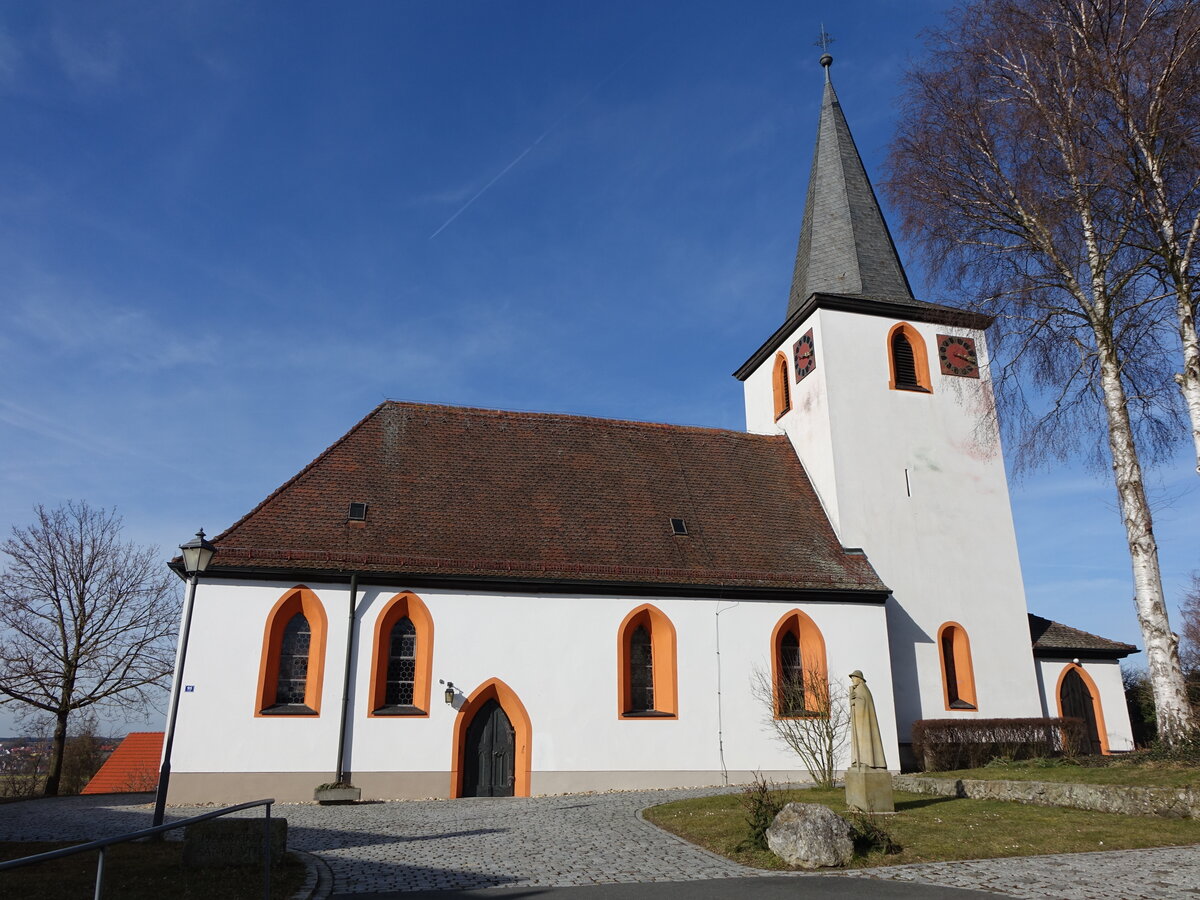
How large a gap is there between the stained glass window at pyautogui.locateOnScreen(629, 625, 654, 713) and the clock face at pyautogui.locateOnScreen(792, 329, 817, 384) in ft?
27.8

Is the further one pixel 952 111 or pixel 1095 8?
pixel 952 111

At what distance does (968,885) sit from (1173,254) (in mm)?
9836

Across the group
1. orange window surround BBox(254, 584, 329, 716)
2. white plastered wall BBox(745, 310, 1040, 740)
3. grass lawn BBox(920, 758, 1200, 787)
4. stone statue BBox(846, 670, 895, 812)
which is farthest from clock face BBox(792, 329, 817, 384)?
orange window surround BBox(254, 584, 329, 716)

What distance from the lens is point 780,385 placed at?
2406cm

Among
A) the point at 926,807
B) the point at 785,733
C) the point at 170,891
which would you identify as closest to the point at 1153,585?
the point at 926,807

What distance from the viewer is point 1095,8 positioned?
13711mm

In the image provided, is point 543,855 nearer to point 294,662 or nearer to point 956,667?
point 294,662

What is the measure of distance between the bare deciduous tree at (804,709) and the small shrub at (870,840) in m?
6.57

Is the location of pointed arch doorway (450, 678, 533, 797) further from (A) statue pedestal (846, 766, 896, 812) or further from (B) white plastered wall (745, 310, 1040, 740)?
(B) white plastered wall (745, 310, 1040, 740)

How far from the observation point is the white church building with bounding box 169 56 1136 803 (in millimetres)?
15648

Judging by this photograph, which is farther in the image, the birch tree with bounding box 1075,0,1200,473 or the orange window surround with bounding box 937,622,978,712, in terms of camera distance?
the orange window surround with bounding box 937,622,978,712

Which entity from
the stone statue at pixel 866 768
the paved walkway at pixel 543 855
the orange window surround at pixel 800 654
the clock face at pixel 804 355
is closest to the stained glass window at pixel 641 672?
the orange window surround at pixel 800 654

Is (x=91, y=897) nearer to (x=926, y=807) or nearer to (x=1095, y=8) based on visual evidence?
(x=926, y=807)

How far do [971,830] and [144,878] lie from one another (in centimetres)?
870
